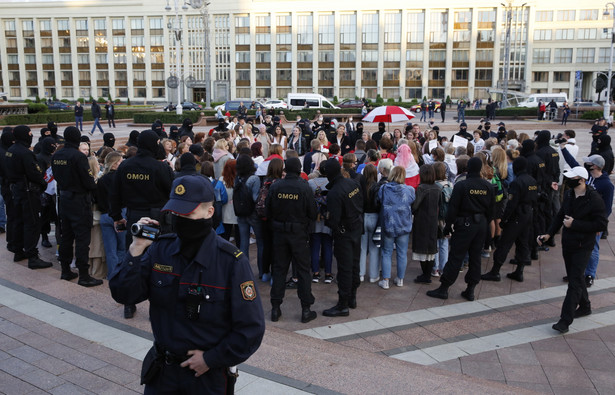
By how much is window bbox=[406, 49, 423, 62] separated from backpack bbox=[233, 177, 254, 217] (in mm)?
72597

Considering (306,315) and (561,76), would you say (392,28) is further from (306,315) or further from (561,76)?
(306,315)

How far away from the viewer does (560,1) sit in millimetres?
77250

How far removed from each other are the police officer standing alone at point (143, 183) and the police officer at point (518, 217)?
17.1ft

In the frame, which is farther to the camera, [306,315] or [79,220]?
[79,220]

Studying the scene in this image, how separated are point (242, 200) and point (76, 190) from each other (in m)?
2.27

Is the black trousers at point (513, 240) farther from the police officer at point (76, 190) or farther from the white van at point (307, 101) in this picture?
the white van at point (307, 101)

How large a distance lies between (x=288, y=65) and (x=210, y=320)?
3090 inches

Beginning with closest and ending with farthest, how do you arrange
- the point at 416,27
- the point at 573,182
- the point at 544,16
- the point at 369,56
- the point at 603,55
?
1. the point at 573,182
2. the point at 416,27
3. the point at 603,55
4. the point at 369,56
5. the point at 544,16

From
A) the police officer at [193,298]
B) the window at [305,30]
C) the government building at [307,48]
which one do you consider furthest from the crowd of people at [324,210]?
the window at [305,30]

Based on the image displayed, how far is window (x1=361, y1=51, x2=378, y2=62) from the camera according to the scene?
251 ft

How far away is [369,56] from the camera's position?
7644 cm

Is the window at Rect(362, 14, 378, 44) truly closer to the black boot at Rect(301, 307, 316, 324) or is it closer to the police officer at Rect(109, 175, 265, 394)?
the black boot at Rect(301, 307, 316, 324)

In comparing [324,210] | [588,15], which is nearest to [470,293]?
[324,210]

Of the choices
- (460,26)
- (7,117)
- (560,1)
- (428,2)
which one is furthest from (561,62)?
(7,117)
